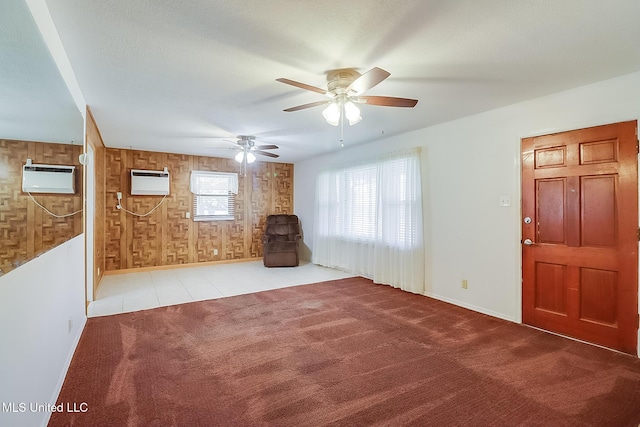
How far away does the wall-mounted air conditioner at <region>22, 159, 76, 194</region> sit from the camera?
123 cm

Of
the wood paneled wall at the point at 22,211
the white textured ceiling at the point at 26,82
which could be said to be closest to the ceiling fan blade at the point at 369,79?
the white textured ceiling at the point at 26,82

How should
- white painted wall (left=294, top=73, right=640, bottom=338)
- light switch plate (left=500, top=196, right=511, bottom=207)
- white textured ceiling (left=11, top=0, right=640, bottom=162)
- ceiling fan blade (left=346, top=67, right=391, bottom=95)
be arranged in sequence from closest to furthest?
white textured ceiling (left=11, top=0, right=640, bottom=162) < ceiling fan blade (left=346, top=67, right=391, bottom=95) < white painted wall (left=294, top=73, right=640, bottom=338) < light switch plate (left=500, top=196, right=511, bottom=207)

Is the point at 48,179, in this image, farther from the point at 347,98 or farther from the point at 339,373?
the point at 339,373

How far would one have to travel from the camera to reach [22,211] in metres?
1.18

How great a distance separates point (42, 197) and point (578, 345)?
4204mm

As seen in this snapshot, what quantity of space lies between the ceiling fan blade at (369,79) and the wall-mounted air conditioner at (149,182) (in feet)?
16.2

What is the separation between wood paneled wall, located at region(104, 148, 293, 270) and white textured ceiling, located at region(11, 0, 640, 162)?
8.73 feet

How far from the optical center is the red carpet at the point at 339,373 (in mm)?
1802

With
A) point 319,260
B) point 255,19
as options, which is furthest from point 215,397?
point 319,260

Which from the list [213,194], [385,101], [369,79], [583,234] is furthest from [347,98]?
[213,194]

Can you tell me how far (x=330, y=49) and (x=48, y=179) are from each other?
1.92 m

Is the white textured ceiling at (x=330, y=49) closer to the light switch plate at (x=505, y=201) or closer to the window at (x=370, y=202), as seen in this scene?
the light switch plate at (x=505, y=201)

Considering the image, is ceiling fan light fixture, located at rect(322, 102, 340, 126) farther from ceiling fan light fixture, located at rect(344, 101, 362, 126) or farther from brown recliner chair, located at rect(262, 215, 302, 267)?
brown recliner chair, located at rect(262, 215, 302, 267)

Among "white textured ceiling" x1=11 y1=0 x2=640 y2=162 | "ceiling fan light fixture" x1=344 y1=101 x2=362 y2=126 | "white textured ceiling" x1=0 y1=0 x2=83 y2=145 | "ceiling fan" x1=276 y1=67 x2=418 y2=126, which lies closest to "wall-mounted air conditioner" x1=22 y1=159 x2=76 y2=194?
"white textured ceiling" x1=0 y1=0 x2=83 y2=145
